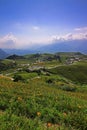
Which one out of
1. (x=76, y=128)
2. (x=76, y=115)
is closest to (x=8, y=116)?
(x=76, y=128)

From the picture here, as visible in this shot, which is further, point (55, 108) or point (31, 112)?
point (55, 108)

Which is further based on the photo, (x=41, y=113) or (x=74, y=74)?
(x=74, y=74)

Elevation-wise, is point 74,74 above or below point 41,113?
below

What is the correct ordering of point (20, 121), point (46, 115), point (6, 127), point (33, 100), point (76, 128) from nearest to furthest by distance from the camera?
point (6, 127)
point (20, 121)
point (76, 128)
point (46, 115)
point (33, 100)

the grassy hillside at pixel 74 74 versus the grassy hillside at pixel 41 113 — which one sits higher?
the grassy hillside at pixel 41 113

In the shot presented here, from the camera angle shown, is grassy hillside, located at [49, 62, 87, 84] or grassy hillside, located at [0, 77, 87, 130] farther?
grassy hillside, located at [49, 62, 87, 84]

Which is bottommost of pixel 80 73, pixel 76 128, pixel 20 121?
pixel 80 73

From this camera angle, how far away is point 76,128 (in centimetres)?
802

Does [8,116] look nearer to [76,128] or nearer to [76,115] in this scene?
[76,128]

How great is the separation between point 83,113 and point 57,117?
136cm

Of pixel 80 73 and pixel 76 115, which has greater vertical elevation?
pixel 76 115

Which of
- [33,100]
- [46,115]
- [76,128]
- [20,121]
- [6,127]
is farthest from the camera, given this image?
[33,100]

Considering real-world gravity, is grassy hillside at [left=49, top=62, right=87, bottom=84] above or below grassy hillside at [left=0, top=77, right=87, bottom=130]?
below

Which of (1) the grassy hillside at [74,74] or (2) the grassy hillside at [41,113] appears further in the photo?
(1) the grassy hillside at [74,74]
